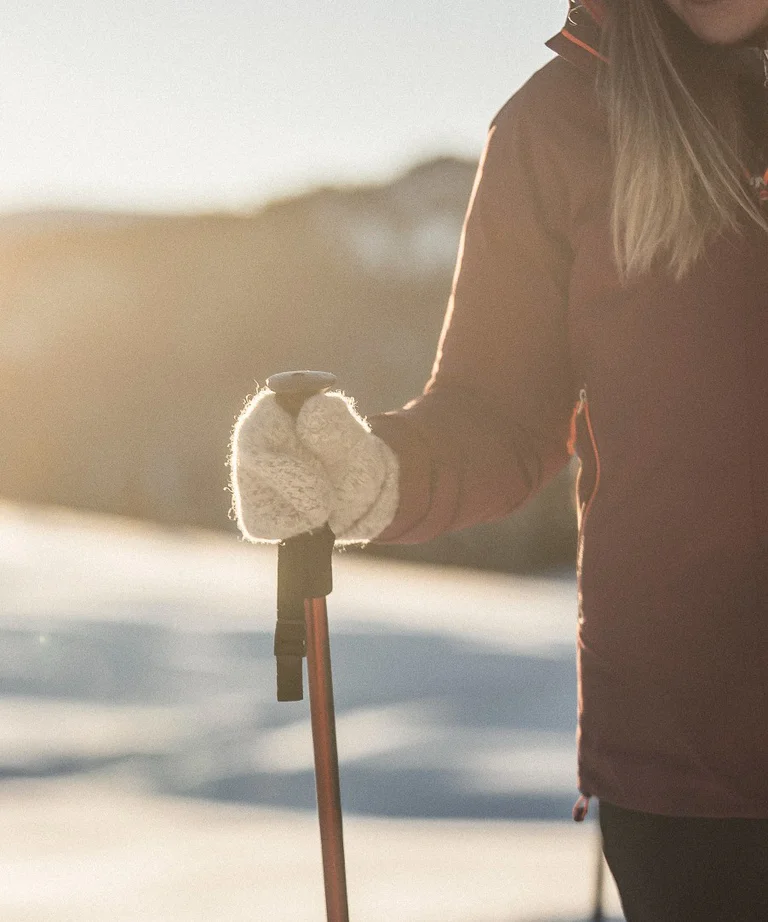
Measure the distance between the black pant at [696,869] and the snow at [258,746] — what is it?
159cm

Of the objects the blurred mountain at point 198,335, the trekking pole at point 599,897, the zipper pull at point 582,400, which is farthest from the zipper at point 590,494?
the blurred mountain at point 198,335

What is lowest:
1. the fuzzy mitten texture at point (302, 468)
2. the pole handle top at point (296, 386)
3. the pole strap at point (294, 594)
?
the pole strap at point (294, 594)

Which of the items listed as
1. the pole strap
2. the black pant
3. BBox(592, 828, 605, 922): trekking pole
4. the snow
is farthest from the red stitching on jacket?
the snow

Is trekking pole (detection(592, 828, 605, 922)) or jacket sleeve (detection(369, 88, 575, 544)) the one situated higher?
jacket sleeve (detection(369, 88, 575, 544))

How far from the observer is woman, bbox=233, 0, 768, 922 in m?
1.18

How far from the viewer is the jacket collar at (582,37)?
1.32 m

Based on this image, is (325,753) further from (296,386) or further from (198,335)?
(198,335)

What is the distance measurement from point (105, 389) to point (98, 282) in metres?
2.96

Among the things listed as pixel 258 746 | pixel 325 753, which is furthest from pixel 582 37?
pixel 258 746

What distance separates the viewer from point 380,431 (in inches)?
49.6

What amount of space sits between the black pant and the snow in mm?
1591

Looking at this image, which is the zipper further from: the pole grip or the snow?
the snow

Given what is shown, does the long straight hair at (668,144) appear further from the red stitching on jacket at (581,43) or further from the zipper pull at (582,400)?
the zipper pull at (582,400)

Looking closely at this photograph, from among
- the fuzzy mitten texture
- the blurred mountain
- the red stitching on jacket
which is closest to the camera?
the fuzzy mitten texture
